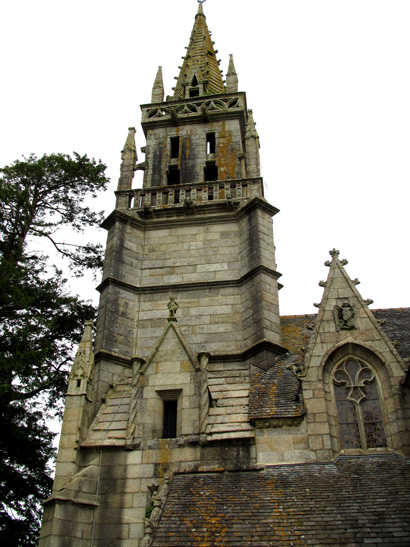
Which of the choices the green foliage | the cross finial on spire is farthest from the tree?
the cross finial on spire

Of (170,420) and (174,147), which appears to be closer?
(170,420)

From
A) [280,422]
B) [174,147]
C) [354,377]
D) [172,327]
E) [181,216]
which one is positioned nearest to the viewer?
[280,422]

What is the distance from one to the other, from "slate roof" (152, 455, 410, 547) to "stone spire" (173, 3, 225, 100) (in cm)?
1737

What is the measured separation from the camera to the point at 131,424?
1291 cm

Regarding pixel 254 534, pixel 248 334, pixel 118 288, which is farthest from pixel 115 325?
pixel 254 534

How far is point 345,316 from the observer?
1338 cm

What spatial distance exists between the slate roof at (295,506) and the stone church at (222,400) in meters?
0.03

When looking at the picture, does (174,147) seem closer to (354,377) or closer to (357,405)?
(354,377)

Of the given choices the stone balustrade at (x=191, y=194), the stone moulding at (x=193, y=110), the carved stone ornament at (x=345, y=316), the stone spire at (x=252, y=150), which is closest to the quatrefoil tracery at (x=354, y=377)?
the carved stone ornament at (x=345, y=316)

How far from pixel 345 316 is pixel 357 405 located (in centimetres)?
196

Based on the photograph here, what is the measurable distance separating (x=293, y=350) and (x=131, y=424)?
470cm

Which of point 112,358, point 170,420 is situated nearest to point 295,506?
point 170,420

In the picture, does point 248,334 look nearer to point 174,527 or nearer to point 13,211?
point 174,527

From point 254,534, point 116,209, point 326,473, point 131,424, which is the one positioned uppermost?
point 116,209
